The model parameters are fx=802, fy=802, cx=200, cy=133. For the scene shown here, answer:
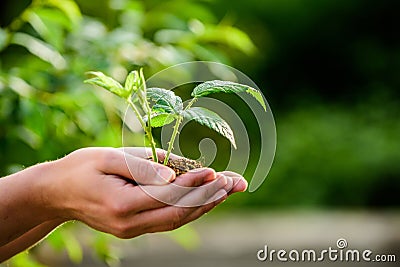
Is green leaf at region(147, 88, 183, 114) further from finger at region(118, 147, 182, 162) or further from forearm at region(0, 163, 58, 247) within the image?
forearm at region(0, 163, 58, 247)

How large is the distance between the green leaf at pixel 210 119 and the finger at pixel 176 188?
0.06 metres

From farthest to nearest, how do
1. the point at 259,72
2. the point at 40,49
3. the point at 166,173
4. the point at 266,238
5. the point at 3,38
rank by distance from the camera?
the point at 259,72
the point at 266,238
the point at 40,49
the point at 3,38
the point at 166,173

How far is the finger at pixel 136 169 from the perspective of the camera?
1.14m

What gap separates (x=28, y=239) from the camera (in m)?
1.43

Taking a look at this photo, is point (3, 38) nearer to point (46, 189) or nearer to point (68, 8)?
point (68, 8)

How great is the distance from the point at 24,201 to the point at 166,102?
294 mm

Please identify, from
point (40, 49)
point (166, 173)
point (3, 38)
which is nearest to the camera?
point (166, 173)

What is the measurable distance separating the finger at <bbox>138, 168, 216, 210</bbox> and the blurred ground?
3122 mm

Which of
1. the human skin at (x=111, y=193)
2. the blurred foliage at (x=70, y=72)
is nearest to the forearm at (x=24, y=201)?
the human skin at (x=111, y=193)

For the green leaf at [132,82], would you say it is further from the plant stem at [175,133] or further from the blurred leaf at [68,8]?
the blurred leaf at [68,8]
